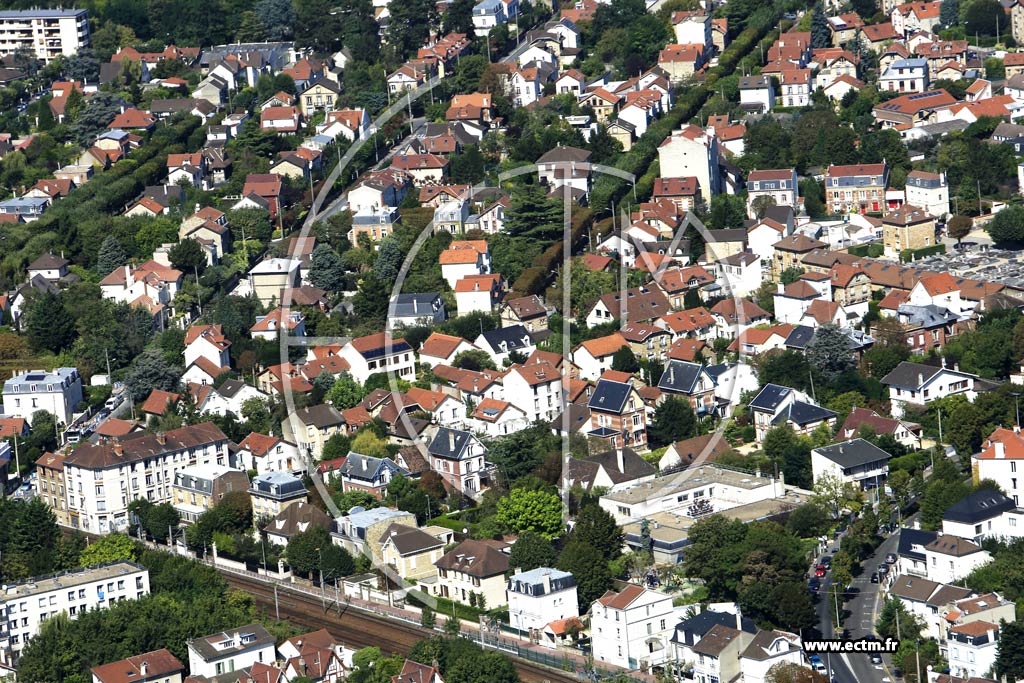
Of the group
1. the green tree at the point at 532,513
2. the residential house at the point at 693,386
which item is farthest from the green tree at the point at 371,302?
the green tree at the point at 532,513

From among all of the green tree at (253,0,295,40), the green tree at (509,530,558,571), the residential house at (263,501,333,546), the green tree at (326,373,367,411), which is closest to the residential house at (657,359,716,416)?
the green tree at (326,373,367,411)

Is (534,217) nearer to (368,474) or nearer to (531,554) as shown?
(368,474)

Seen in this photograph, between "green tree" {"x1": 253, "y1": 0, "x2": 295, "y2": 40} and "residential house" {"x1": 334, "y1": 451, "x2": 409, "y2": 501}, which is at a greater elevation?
"green tree" {"x1": 253, "y1": 0, "x2": 295, "y2": 40}

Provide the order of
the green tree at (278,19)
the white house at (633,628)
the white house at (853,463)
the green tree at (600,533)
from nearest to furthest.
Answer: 1. the white house at (633,628)
2. the green tree at (600,533)
3. the white house at (853,463)
4. the green tree at (278,19)

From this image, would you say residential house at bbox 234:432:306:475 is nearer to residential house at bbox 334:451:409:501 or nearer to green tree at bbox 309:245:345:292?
residential house at bbox 334:451:409:501

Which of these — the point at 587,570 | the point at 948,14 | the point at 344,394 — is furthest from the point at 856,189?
the point at 587,570

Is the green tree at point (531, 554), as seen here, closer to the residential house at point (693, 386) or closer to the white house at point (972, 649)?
the residential house at point (693, 386)

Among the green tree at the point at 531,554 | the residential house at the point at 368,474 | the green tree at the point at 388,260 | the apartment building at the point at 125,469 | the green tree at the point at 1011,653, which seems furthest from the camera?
the green tree at the point at 388,260

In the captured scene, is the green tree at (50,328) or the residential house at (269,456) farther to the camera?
the green tree at (50,328)
